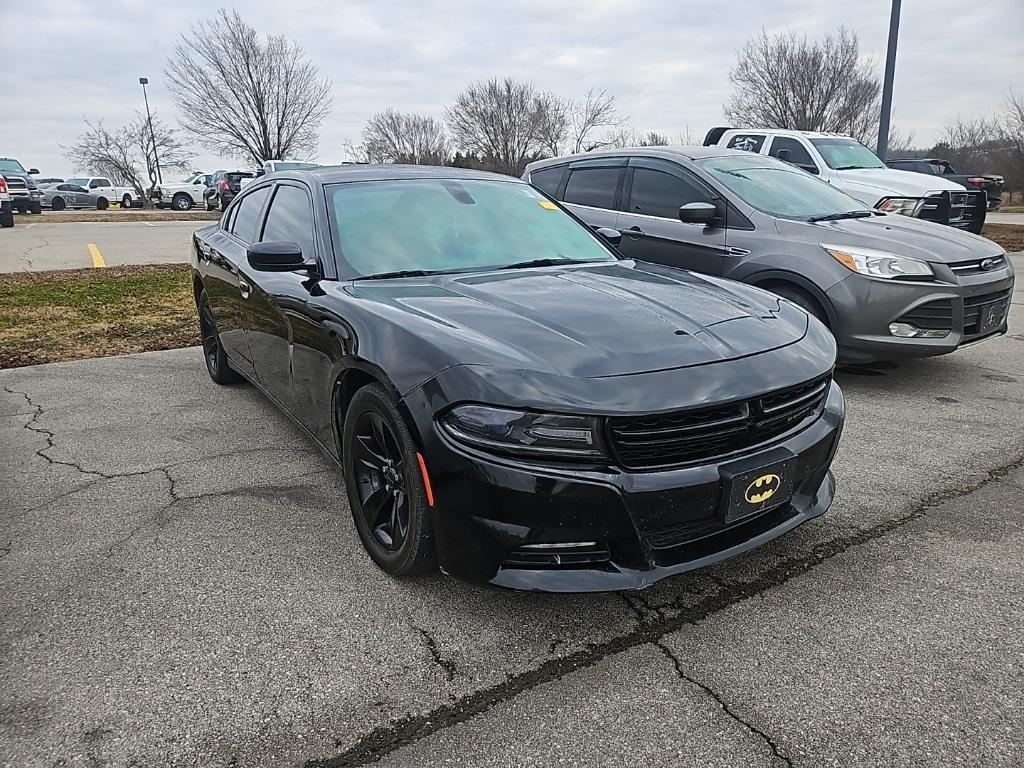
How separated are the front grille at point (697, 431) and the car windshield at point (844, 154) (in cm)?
958

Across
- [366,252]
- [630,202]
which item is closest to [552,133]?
[630,202]

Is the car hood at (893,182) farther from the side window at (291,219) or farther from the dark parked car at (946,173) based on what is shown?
the dark parked car at (946,173)

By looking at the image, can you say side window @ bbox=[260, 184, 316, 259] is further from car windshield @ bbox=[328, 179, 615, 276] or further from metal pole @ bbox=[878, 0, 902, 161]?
metal pole @ bbox=[878, 0, 902, 161]

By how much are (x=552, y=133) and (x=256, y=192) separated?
3642 centimetres

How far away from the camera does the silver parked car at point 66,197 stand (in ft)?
115

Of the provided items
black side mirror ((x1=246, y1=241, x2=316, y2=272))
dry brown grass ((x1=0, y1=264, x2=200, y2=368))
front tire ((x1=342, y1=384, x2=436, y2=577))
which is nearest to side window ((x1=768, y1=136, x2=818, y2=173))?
dry brown grass ((x1=0, y1=264, x2=200, y2=368))

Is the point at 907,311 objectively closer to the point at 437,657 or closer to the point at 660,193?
the point at 660,193

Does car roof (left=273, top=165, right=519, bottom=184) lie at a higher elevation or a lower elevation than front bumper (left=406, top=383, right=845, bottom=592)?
higher

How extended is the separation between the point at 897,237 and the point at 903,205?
18.2 ft

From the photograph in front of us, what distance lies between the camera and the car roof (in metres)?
3.70

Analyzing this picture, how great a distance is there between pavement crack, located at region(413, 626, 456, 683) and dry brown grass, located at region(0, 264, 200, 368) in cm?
514

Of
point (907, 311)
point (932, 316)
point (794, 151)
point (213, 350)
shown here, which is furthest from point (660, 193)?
point (794, 151)

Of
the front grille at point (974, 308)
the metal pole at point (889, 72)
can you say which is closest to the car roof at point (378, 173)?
the front grille at point (974, 308)

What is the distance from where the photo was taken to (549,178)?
7160 mm
